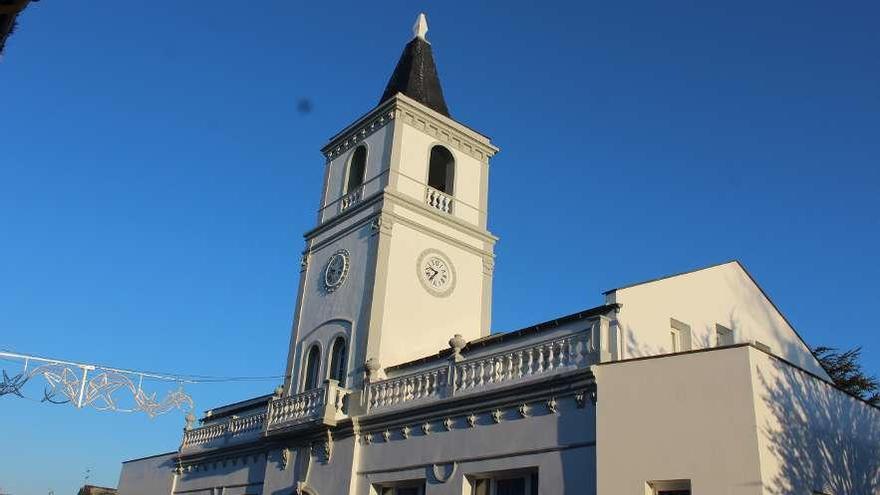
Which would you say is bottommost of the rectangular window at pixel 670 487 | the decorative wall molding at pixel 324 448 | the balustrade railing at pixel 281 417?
the rectangular window at pixel 670 487

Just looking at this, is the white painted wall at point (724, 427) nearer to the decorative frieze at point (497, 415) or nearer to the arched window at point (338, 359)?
the decorative frieze at point (497, 415)

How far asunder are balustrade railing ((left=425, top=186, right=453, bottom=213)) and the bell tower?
0.04 meters

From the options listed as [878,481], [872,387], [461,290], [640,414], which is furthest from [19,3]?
[872,387]

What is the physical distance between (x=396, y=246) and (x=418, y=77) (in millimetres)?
7888

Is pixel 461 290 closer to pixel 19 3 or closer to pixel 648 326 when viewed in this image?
pixel 648 326

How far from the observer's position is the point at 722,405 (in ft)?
47.8

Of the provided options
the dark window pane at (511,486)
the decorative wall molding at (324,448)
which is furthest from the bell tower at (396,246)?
the dark window pane at (511,486)

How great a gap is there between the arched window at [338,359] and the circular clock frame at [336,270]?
1941 millimetres

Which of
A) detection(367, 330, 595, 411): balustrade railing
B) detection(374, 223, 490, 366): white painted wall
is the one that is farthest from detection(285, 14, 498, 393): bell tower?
detection(367, 330, 595, 411): balustrade railing

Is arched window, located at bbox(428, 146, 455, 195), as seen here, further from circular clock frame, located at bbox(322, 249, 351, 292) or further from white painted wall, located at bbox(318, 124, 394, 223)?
circular clock frame, located at bbox(322, 249, 351, 292)

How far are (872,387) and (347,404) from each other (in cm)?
2230

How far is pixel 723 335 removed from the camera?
829 inches

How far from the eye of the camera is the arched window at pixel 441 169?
28.7m

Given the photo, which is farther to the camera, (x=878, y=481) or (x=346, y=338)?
(x=346, y=338)
